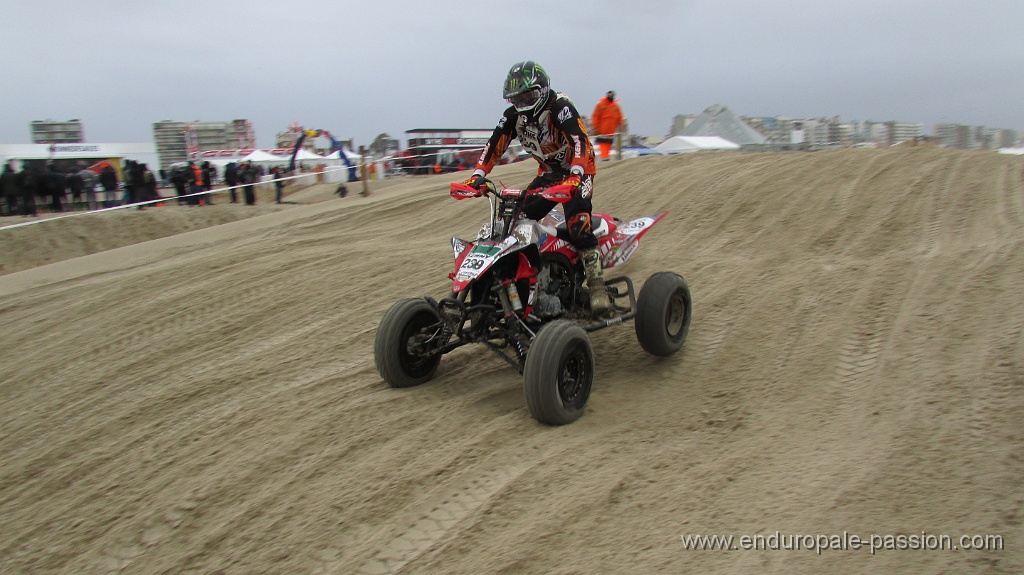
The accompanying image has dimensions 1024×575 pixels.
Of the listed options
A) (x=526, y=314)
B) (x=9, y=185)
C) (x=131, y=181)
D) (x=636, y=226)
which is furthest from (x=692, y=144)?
(x=526, y=314)

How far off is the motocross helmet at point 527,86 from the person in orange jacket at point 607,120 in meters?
10.8

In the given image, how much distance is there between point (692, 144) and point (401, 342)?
18.9m

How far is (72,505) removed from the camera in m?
3.85

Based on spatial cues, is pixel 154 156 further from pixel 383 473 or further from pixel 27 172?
pixel 383 473

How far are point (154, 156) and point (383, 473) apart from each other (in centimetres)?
2483

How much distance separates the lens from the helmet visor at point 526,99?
5.08 meters

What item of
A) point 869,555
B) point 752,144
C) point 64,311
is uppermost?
point 752,144

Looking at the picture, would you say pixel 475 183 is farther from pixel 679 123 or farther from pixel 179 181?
pixel 679 123

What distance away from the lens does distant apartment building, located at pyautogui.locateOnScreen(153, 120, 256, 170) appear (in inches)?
1656

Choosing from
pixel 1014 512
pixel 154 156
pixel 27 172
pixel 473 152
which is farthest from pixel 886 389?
pixel 154 156

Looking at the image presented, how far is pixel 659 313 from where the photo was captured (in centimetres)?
518

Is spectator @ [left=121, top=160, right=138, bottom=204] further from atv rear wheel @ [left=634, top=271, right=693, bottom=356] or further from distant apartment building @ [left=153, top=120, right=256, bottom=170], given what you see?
distant apartment building @ [left=153, top=120, right=256, bottom=170]

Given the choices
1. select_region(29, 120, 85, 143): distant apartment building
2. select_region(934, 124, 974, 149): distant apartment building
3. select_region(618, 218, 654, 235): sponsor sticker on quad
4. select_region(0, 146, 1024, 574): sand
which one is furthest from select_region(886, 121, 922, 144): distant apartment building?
select_region(29, 120, 85, 143): distant apartment building

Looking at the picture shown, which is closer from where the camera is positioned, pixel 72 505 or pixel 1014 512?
pixel 1014 512
